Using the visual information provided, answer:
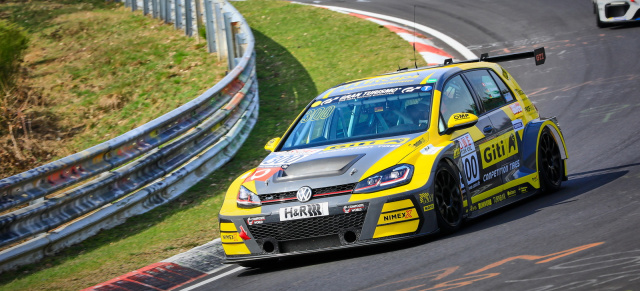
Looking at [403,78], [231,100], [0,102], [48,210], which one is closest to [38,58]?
[0,102]

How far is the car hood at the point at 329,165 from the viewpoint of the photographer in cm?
670

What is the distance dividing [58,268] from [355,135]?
3.14 metres

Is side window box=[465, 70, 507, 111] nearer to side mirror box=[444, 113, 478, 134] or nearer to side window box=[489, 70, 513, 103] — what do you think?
side window box=[489, 70, 513, 103]

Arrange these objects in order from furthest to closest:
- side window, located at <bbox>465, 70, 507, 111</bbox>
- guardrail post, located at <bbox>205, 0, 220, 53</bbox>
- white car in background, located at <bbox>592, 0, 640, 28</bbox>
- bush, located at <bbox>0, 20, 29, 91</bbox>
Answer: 1. white car in background, located at <bbox>592, 0, 640, 28</bbox>
2. guardrail post, located at <bbox>205, 0, 220, 53</bbox>
3. bush, located at <bbox>0, 20, 29, 91</bbox>
4. side window, located at <bbox>465, 70, 507, 111</bbox>

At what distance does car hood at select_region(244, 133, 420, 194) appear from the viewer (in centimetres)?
670

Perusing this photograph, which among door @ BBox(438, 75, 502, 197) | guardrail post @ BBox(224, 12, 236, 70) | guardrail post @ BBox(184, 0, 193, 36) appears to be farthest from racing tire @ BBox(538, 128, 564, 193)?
guardrail post @ BBox(184, 0, 193, 36)

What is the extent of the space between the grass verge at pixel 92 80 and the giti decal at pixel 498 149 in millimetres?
7666

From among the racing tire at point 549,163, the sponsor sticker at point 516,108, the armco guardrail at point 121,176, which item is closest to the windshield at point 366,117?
the sponsor sticker at point 516,108

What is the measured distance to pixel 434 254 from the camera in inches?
249

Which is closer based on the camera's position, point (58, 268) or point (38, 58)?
point (58, 268)

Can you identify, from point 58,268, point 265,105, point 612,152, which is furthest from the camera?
point 265,105

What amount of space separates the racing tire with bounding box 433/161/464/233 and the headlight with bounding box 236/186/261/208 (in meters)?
1.45

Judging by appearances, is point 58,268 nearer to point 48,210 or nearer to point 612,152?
point 48,210

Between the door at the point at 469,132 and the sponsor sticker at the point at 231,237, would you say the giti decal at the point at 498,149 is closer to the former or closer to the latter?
the door at the point at 469,132
